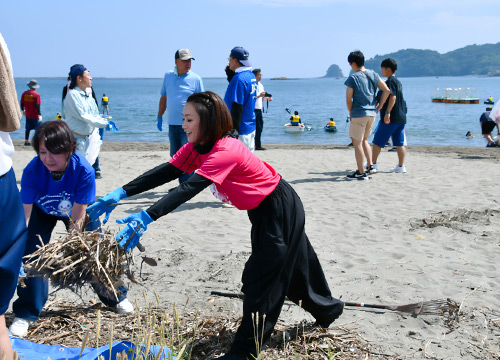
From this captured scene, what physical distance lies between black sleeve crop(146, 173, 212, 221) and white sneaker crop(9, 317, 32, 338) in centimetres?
156

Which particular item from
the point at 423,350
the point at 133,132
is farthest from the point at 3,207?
the point at 133,132

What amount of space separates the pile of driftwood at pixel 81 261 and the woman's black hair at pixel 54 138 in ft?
2.22

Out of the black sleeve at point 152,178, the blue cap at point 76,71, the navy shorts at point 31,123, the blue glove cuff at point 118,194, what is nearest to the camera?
the blue glove cuff at point 118,194

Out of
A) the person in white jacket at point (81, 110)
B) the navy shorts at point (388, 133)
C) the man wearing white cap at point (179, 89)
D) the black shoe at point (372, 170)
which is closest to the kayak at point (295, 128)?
the black shoe at point (372, 170)

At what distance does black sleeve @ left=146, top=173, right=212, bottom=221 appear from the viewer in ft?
8.66

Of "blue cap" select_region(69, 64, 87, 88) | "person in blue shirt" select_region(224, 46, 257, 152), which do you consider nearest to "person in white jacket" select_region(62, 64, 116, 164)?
"blue cap" select_region(69, 64, 87, 88)

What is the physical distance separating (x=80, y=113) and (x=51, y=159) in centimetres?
402

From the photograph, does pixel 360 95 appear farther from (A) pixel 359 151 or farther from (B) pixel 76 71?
(B) pixel 76 71

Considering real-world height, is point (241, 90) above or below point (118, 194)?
above

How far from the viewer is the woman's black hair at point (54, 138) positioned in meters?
3.36

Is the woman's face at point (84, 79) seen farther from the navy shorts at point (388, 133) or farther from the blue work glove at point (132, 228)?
the navy shorts at point (388, 133)

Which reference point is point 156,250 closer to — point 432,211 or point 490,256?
point 490,256

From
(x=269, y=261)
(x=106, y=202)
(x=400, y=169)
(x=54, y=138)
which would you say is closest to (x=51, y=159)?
(x=54, y=138)

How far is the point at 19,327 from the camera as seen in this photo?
3463mm
